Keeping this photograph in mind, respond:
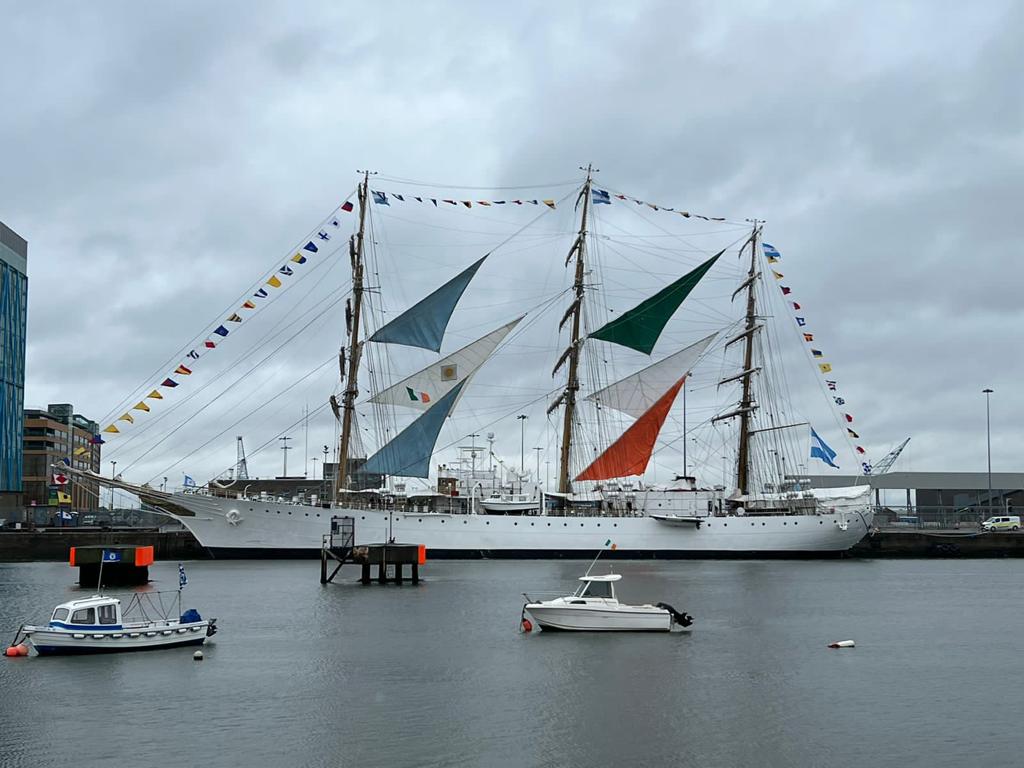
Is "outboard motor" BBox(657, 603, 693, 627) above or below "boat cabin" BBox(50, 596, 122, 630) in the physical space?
below

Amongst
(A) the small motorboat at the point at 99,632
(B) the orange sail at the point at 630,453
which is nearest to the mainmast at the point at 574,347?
(B) the orange sail at the point at 630,453

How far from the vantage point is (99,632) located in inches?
1080

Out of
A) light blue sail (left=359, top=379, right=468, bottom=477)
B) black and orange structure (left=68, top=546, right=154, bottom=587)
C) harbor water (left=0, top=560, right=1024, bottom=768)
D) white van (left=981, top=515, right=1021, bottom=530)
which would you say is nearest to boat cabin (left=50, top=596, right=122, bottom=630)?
harbor water (left=0, top=560, right=1024, bottom=768)

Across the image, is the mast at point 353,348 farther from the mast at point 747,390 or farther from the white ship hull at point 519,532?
the mast at point 747,390

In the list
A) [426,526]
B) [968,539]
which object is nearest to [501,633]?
[426,526]

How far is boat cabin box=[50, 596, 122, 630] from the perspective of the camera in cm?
2761

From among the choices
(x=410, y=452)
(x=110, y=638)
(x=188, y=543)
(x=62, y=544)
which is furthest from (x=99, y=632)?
(x=62, y=544)

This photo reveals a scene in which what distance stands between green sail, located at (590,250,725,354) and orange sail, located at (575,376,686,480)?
5541 millimetres

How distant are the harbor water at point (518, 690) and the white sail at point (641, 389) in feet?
104

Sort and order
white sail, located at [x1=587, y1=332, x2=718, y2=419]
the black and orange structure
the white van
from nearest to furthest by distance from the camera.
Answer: the black and orange structure < white sail, located at [x1=587, y1=332, x2=718, y2=419] < the white van

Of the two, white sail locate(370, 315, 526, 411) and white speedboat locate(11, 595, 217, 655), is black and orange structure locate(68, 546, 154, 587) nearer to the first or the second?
white speedboat locate(11, 595, 217, 655)

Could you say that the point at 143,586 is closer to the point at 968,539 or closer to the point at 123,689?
the point at 123,689

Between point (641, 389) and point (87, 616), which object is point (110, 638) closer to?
point (87, 616)

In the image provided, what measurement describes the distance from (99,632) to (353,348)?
37.6 meters
